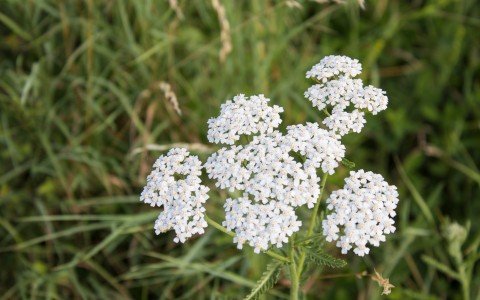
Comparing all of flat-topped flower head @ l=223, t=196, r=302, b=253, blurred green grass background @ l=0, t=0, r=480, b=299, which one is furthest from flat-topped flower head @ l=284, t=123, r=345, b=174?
blurred green grass background @ l=0, t=0, r=480, b=299

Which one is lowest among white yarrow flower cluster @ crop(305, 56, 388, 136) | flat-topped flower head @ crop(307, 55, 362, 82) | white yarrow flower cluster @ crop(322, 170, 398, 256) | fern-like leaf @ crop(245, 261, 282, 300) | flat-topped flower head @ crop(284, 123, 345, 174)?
fern-like leaf @ crop(245, 261, 282, 300)

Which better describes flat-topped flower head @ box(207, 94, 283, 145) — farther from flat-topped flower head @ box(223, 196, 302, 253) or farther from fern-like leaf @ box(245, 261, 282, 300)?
fern-like leaf @ box(245, 261, 282, 300)

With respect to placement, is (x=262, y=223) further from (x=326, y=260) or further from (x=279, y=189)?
(x=326, y=260)

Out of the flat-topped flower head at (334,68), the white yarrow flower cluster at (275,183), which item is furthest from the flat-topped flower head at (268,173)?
the flat-topped flower head at (334,68)

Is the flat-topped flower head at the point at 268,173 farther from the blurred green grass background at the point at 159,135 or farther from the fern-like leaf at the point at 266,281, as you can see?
the blurred green grass background at the point at 159,135

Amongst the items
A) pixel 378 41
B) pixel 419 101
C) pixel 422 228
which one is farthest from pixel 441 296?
pixel 378 41

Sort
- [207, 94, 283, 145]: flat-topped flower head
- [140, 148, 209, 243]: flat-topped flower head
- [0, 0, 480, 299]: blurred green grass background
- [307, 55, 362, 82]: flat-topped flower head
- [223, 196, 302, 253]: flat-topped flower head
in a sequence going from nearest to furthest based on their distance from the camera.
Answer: [223, 196, 302, 253]: flat-topped flower head → [140, 148, 209, 243]: flat-topped flower head → [207, 94, 283, 145]: flat-topped flower head → [307, 55, 362, 82]: flat-topped flower head → [0, 0, 480, 299]: blurred green grass background

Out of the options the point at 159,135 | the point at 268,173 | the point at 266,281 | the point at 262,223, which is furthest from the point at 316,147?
the point at 159,135
